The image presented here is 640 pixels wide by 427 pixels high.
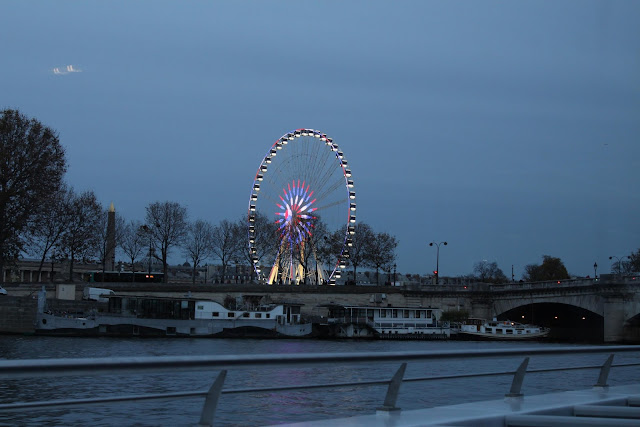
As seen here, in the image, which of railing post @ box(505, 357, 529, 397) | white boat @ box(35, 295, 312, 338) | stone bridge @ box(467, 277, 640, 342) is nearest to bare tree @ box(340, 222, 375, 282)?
stone bridge @ box(467, 277, 640, 342)

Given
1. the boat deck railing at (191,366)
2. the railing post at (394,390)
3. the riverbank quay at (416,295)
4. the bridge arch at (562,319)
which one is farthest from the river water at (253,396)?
the bridge arch at (562,319)

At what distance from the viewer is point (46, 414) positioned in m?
16.7

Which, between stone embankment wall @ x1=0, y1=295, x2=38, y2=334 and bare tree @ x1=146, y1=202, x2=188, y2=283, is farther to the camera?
bare tree @ x1=146, y1=202, x2=188, y2=283

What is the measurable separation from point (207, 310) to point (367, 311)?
1662cm

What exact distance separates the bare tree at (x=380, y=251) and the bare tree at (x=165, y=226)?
2566cm

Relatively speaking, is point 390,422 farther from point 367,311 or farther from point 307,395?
point 367,311

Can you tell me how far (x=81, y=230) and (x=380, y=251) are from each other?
41.7 m

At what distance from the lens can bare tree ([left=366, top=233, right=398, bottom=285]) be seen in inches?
4855

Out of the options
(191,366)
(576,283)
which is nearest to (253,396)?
(191,366)

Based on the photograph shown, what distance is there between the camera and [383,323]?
3440 inches

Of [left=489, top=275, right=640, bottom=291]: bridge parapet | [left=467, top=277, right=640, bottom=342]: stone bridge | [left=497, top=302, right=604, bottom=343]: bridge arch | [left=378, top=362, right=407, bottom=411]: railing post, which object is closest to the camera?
[left=378, top=362, right=407, bottom=411]: railing post

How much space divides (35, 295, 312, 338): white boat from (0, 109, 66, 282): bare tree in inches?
379

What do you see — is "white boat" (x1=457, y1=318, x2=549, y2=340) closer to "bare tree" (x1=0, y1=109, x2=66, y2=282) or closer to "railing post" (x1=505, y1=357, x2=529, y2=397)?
"bare tree" (x1=0, y1=109, x2=66, y2=282)

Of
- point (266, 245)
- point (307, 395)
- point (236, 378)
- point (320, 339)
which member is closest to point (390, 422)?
point (307, 395)
